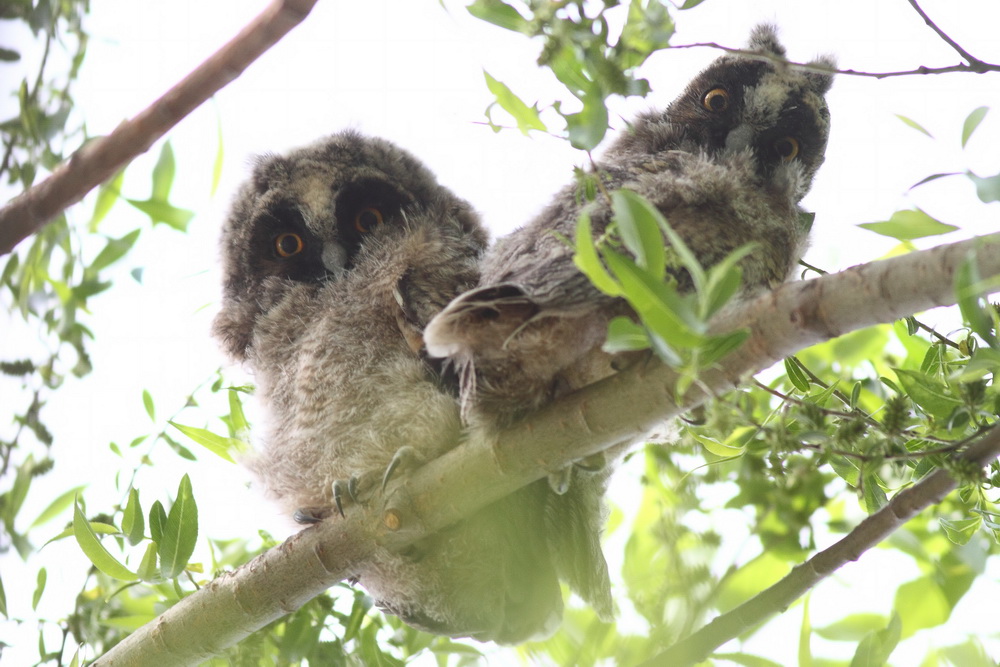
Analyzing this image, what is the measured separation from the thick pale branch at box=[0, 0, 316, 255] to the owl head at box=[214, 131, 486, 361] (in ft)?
1.95

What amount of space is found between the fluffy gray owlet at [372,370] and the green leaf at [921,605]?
630 millimetres

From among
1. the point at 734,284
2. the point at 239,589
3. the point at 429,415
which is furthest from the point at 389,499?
the point at 734,284

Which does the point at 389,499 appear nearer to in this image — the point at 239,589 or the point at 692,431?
the point at 239,589

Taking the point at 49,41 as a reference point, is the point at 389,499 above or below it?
below

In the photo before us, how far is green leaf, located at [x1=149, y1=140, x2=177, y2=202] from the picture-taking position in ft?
5.18

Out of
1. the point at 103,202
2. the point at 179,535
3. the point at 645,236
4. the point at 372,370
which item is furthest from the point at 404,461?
the point at 103,202

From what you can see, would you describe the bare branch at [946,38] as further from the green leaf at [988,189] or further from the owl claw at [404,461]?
the owl claw at [404,461]

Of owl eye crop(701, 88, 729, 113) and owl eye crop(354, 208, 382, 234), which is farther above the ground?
owl eye crop(354, 208, 382, 234)

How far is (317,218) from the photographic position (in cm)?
178

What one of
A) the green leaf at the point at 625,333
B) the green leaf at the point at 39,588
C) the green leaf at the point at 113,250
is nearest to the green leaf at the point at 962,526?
the green leaf at the point at 625,333

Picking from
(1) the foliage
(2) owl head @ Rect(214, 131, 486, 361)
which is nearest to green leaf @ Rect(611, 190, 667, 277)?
(1) the foliage

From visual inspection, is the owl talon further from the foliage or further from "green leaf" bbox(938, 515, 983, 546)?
"green leaf" bbox(938, 515, 983, 546)

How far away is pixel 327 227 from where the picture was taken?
1.76 meters

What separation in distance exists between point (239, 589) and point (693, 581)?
0.66 m
